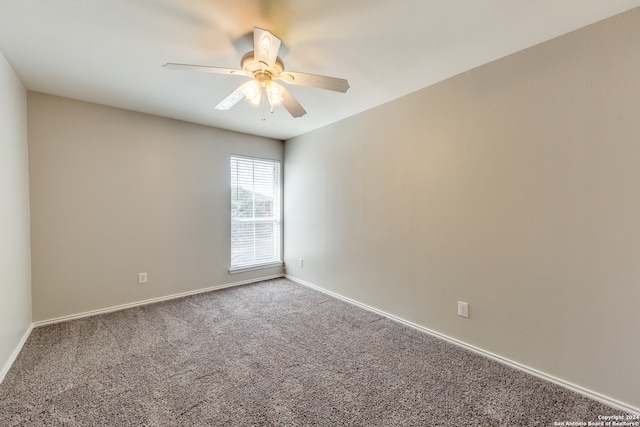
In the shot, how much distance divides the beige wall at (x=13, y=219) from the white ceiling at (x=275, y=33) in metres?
0.27

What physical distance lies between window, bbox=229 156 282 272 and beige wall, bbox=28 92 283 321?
164mm

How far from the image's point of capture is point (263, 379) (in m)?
1.91

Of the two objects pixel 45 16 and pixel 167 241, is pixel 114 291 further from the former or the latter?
pixel 45 16

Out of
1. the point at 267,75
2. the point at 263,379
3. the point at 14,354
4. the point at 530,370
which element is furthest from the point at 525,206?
the point at 14,354

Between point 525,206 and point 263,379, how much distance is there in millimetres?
2209

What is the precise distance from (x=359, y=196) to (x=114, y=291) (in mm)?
2983

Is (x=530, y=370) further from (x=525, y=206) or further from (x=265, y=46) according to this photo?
(x=265, y=46)

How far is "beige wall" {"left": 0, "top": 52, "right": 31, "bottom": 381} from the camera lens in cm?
193

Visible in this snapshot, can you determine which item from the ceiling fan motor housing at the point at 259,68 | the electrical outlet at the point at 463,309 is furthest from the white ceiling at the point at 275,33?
the electrical outlet at the point at 463,309

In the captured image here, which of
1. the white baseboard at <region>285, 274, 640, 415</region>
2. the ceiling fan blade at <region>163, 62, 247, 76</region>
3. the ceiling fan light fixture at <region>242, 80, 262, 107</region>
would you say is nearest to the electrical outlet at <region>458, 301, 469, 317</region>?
the white baseboard at <region>285, 274, 640, 415</region>

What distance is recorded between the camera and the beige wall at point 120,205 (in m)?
2.72

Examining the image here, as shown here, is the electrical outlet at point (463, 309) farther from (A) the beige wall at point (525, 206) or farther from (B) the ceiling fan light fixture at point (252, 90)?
(B) the ceiling fan light fixture at point (252, 90)

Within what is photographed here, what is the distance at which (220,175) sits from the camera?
3.83 m

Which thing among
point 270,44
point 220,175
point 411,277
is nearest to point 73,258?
point 220,175
